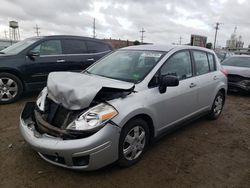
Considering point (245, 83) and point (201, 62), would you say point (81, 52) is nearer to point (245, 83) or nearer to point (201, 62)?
point (201, 62)

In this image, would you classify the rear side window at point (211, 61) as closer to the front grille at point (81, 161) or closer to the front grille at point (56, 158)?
the front grille at point (81, 161)

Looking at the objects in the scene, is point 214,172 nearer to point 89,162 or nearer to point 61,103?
point 89,162

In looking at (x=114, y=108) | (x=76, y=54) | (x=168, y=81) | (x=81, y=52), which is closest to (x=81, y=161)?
(x=114, y=108)

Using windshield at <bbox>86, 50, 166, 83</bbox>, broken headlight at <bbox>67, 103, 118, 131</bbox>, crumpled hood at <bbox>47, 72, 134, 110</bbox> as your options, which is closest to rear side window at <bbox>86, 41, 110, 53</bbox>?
windshield at <bbox>86, 50, 166, 83</bbox>

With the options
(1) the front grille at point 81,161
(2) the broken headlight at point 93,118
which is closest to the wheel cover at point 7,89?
(2) the broken headlight at point 93,118

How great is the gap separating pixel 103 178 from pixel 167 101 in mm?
1422

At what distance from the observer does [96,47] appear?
280 inches

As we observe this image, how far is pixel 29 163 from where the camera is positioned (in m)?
3.02

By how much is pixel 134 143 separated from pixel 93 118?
720 mm

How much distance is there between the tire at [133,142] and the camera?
2.80 metres

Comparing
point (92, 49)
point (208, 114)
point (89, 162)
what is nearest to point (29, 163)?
point (89, 162)

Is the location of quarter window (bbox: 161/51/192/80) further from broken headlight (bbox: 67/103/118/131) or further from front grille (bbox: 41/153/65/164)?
front grille (bbox: 41/153/65/164)

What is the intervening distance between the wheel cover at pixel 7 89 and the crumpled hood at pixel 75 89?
295 centimetres

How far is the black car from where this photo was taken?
552 cm
